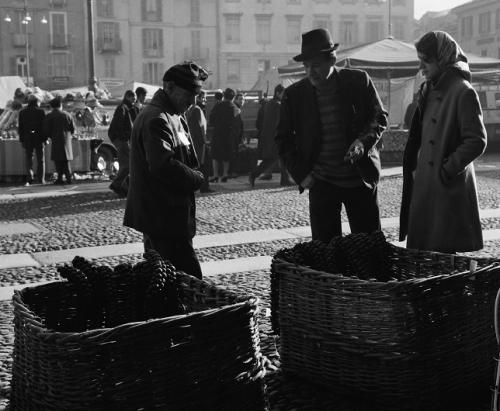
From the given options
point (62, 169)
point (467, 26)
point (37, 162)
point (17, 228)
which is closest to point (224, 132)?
point (62, 169)

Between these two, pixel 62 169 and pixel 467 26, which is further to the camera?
pixel 467 26

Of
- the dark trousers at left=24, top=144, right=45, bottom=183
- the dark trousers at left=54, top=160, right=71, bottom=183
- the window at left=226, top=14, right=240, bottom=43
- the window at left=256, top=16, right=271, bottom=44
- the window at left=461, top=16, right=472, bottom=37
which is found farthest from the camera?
the window at left=461, top=16, right=472, bottom=37

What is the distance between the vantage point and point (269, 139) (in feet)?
46.9

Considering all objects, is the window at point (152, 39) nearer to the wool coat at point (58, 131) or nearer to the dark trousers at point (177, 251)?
the wool coat at point (58, 131)

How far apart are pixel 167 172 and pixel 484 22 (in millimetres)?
64108

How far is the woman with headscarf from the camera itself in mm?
4438

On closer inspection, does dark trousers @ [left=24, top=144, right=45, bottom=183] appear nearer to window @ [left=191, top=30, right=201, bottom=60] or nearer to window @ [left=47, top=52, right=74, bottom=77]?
window @ [left=47, top=52, right=74, bottom=77]

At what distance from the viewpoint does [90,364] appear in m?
2.81

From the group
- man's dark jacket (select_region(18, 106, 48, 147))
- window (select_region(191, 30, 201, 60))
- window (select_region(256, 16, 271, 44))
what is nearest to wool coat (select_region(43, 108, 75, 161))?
man's dark jacket (select_region(18, 106, 48, 147))

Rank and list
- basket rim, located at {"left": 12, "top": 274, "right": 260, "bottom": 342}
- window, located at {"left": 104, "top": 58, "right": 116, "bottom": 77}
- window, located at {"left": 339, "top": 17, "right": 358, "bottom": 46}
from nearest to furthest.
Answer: basket rim, located at {"left": 12, "top": 274, "right": 260, "bottom": 342} → window, located at {"left": 104, "top": 58, "right": 116, "bottom": 77} → window, located at {"left": 339, "top": 17, "right": 358, "bottom": 46}

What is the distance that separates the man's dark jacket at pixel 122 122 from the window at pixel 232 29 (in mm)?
47657

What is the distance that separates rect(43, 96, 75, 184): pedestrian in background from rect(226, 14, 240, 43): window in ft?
149

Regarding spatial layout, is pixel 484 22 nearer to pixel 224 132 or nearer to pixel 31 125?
pixel 224 132

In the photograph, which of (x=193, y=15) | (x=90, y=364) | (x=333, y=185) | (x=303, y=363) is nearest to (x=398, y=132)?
(x=333, y=185)
